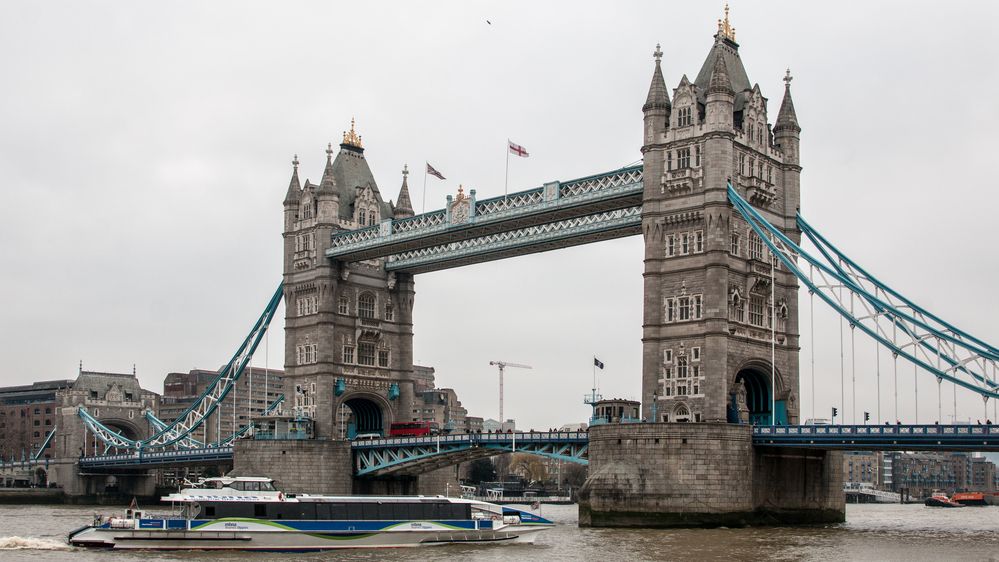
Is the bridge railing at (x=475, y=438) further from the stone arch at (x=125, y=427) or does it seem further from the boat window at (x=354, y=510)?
the stone arch at (x=125, y=427)

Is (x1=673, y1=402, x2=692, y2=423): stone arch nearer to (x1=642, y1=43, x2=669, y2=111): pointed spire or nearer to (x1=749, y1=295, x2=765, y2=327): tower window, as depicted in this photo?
(x1=749, y1=295, x2=765, y2=327): tower window

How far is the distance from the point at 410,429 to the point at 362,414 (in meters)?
9.64

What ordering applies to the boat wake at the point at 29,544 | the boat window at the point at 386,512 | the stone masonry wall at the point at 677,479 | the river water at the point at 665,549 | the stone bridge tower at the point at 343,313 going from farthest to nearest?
the stone bridge tower at the point at 343,313 → the stone masonry wall at the point at 677,479 → the boat window at the point at 386,512 → the boat wake at the point at 29,544 → the river water at the point at 665,549

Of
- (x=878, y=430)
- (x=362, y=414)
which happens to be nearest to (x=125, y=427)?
(x=362, y=414)

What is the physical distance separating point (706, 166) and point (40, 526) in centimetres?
4634

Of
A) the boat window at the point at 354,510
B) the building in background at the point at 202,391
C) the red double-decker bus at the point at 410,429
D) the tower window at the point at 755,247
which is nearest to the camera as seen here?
the boat window at the point at 354,510

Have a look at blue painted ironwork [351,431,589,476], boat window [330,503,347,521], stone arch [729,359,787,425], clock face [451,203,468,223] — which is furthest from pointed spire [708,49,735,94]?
boat window [330,503,347,521]

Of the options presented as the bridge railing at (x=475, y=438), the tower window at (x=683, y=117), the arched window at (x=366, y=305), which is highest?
the tower window at (x=683, y=117)

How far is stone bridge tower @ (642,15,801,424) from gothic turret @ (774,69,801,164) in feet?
2.91

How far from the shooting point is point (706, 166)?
240 feet

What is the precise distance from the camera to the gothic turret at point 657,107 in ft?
249

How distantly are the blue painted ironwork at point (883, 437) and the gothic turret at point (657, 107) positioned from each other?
727 inches

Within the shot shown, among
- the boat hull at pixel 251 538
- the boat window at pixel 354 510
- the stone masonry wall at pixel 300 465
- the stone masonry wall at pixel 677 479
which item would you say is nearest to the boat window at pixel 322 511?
the boat hull at pixel 251 538

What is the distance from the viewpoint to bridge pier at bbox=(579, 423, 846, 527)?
67000 mm
